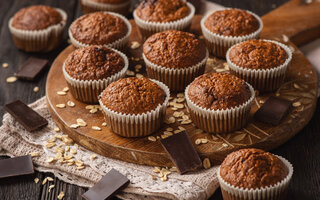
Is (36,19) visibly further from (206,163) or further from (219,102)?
(206,163)

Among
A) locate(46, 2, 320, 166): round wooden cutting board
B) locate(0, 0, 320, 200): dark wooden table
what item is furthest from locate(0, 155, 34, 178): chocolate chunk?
locate(46, 2, 320, 166): round wooden cutting board

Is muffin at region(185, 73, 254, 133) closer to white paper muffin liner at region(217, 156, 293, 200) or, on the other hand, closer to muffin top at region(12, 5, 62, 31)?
white paper muffin liner at region(217, 156, 293, 200)

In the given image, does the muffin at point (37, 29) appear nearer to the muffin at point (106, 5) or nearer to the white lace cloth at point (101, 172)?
the muffin at point (106, 5)

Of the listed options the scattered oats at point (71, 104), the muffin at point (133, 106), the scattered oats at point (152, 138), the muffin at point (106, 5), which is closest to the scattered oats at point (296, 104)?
the muffin at point (133, 106)

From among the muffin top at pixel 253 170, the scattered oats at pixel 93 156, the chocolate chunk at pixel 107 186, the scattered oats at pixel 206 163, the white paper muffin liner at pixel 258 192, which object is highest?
the muffin top at pixel 253 170

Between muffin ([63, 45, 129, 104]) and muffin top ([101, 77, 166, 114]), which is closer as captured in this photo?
muffin top ([101, 77, 166, 114])

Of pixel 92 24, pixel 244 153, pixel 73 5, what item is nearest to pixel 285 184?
pixel 244 153

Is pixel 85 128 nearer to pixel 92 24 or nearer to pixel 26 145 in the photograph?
pixel 26 145
